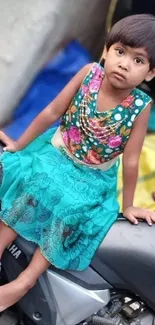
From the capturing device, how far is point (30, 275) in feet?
5.67

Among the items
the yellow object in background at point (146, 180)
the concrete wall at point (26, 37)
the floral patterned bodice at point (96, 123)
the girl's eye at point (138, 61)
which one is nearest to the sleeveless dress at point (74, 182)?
the floral patterned bodice at point (96, 123)

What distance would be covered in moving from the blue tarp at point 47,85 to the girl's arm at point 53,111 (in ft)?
2.70

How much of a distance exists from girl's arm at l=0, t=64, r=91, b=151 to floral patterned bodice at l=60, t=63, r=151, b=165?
0.02 metres

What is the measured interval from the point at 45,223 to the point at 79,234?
0.09 metres

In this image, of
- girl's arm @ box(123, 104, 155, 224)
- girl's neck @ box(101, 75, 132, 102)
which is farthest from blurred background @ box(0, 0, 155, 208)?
girl's neck @ box(101, 75, 132, 102)

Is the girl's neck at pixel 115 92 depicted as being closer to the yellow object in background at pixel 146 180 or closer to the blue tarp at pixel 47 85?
the yellow object in background at pixel 146 180

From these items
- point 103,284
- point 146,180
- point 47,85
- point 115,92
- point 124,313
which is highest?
point 115,92

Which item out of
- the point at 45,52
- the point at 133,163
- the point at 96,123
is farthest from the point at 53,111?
the point at 45,52

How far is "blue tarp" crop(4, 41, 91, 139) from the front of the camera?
8.99 ft

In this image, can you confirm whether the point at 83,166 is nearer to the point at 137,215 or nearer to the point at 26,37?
the point at 137,215

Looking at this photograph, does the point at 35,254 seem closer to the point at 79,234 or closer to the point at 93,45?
the point at 79,234

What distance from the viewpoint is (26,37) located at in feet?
8.70

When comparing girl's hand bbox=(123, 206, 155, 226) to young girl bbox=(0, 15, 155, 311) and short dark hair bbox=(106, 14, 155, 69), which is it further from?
short dark hair bbox=(106, 14, 155, 69)

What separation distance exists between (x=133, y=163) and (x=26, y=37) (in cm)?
104
